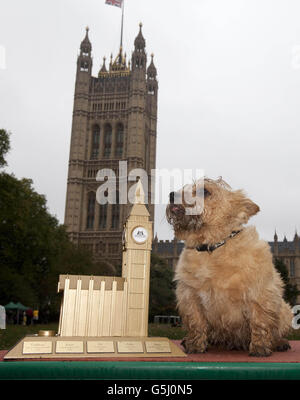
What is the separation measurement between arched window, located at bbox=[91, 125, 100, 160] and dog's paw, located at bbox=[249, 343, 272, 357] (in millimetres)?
54428

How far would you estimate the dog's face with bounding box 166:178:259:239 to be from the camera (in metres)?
3.24

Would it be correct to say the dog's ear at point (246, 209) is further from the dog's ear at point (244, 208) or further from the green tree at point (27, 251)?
the green tree at point (27, 251)

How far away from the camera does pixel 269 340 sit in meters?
3.07

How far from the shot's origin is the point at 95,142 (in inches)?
2265

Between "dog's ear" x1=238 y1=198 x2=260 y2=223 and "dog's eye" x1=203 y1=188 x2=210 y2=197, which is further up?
"dog's eye" x1=203 y1=188 x2=210 y2=197

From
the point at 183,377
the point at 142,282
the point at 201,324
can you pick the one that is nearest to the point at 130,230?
the point at 142,282

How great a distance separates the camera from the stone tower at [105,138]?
53.7m

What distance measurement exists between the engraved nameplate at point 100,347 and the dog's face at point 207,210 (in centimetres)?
98

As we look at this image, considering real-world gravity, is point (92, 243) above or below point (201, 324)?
above

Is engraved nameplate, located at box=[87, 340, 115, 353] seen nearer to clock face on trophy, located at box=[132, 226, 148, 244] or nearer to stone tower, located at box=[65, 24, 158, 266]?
clock face on trophy, located at box=[132, 226, 148, 244]

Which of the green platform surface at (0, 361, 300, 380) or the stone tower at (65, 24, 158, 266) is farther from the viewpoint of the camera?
the stone tower at (65, 24, 158, 266)

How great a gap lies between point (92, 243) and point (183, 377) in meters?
51.9

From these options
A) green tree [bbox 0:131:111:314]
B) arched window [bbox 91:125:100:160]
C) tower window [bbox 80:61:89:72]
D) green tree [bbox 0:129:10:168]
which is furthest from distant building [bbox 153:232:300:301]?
green tree [bbox 0:129:10:168]
